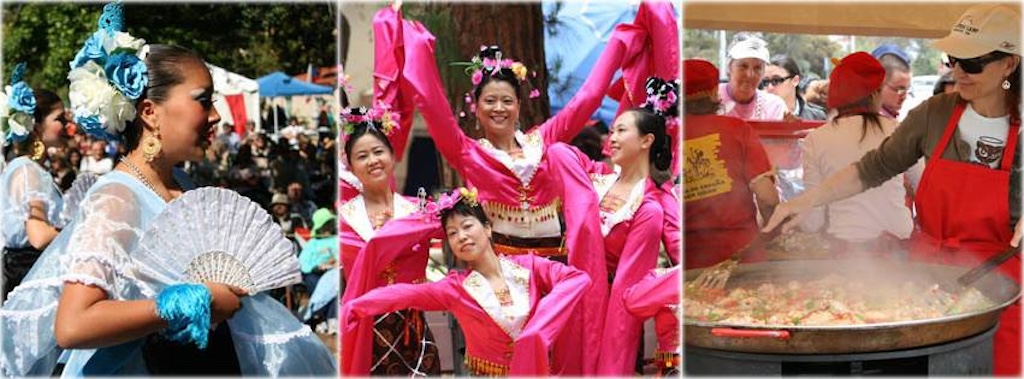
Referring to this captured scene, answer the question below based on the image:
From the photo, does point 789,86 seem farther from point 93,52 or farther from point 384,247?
point 93,52

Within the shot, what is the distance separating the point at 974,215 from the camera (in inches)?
125

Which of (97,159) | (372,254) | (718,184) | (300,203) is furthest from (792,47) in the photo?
(97,159)

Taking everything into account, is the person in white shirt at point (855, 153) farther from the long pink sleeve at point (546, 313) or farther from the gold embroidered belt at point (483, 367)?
the gold embroidered belt at point (483, 367)

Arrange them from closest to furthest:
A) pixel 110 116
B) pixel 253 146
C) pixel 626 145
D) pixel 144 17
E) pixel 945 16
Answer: pixel 110 116 → pixel 626 145 → pixel 945 16 → pixel 144 17 → pixel 253 146

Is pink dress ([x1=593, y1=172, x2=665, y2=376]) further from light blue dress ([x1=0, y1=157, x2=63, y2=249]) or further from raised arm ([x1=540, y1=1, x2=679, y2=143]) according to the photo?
light blue dress ([x1=0, y1=157, x2=63, y2=249])

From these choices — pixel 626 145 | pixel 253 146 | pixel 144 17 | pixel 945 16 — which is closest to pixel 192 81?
pixel 626 145

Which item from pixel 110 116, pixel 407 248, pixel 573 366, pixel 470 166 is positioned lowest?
pixel 573 366

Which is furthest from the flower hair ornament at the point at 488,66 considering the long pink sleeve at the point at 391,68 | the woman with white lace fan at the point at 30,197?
the woman with white lace fan at the point at 30,197

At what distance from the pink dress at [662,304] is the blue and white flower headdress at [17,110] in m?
2.31

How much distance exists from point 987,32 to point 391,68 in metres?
1.70

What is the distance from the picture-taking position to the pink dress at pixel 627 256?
9.78ft

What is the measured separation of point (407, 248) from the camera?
2.98 m

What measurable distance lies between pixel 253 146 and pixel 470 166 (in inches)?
245

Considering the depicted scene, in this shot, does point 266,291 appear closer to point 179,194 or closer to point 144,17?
point 179,194
